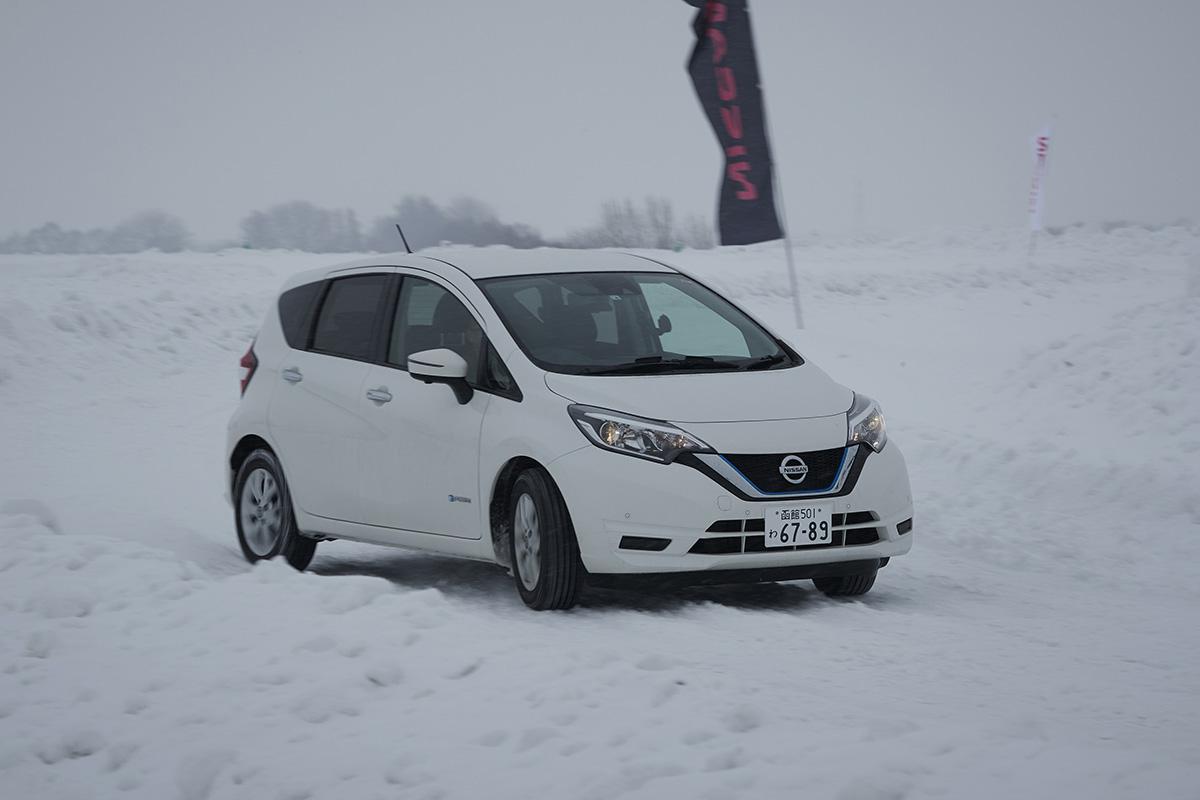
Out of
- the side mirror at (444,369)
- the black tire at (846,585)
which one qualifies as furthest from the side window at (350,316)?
the black tire at (846,585)

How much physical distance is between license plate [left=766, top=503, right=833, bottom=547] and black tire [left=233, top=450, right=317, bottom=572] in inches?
123

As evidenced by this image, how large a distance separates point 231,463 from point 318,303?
1.16 m

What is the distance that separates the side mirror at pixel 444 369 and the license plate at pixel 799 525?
5.29ft

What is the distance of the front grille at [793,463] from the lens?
6.66 meters

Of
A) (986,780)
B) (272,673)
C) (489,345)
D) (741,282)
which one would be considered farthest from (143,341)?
(986,780)

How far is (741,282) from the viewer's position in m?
30.6

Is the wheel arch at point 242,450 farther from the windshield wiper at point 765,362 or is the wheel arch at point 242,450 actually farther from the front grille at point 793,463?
the front grille at point 793,463

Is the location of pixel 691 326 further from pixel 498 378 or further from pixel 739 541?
pixel 739 541

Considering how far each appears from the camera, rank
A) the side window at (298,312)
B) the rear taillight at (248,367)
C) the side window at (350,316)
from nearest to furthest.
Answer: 1. the side window at (350,316)
2. the side window at (298,312)
3. the rear taillight at (248,367)

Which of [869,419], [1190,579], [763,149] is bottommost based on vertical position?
[1190,579]

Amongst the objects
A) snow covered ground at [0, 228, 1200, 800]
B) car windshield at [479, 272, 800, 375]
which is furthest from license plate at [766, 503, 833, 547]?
car windshield at [479, 272, 800, 375]

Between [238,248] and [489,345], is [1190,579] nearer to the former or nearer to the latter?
[489,345]

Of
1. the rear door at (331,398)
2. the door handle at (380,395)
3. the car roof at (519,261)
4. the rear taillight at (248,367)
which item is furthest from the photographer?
the rear taillight at (248,367)

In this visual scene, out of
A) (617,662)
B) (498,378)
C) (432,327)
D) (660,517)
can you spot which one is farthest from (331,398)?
(617,662)
